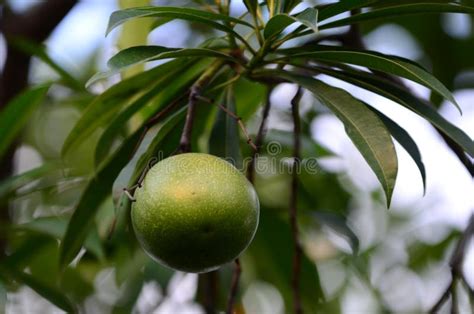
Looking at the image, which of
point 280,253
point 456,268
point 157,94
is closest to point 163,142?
point 157,94

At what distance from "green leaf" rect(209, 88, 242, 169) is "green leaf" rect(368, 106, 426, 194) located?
34 centimetres

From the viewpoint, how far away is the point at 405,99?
1313 millimetres

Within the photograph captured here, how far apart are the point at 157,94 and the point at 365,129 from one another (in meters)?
0.51

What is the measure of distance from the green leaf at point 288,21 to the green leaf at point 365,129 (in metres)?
0.12

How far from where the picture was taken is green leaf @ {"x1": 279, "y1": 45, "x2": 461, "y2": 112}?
1154 millimetres

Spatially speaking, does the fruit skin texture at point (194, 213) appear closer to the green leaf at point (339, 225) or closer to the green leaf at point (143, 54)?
the green leaf at point (143, 54)

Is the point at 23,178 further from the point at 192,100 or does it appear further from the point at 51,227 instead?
the point at 192,100

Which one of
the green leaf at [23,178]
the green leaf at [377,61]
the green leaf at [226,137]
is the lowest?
the green leaf at [23,178]

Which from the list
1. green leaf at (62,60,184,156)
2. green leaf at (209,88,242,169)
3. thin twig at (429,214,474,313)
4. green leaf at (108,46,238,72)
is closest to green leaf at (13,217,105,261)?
green leaf at (62,60,184,156)

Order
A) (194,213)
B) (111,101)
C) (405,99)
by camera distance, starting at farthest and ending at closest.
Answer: (111,101) < (405,99) < (194,213)

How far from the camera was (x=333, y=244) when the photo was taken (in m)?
2.79

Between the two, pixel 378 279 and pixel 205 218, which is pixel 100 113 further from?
pixel 378 279

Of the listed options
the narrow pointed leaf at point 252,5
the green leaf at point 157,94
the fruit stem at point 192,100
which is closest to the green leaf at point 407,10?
the narrow pointed leaf at point 252,5

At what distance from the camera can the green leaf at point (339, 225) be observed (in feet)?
5.83
